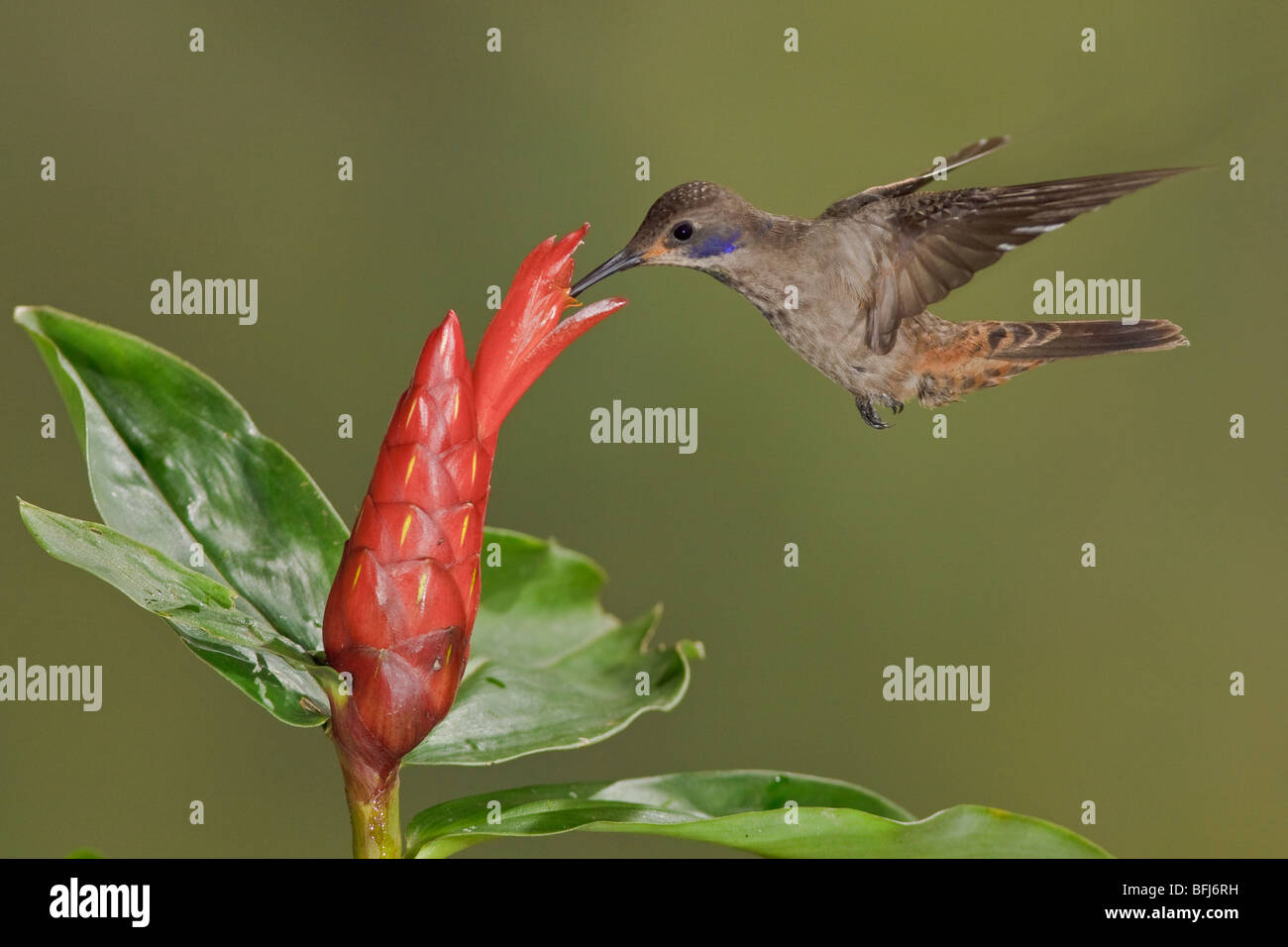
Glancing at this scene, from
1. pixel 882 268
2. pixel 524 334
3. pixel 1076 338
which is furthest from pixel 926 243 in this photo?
pixel 524 334

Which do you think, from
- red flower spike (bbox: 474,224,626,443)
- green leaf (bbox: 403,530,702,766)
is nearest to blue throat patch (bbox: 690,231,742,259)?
red flower spike (bbox: 474,224,626,443)

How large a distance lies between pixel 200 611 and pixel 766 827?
15.1 inches

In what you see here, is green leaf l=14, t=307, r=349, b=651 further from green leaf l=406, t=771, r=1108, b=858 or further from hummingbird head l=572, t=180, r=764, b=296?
hummingbird head l=572, t=180, r=764, b=296

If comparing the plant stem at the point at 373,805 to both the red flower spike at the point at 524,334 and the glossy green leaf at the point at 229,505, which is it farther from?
the red flower spike at the point at 524,334

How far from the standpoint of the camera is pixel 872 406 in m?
1.03

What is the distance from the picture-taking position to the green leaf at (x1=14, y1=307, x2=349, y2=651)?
922 millimetres

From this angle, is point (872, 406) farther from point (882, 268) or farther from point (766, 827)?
point (766, 827)

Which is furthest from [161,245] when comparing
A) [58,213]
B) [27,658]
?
[27,658]

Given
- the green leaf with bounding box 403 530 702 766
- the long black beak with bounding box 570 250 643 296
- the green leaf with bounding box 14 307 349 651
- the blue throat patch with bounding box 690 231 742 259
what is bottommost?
the green leaf with bounding box 403 530 702 766

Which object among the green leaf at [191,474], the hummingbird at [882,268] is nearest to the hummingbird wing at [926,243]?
the hummingbird at [882,268]

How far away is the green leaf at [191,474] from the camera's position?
92 cm

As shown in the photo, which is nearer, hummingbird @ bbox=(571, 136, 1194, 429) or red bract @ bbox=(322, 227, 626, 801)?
red bract @ bbox=(322, 227, 626, 801)

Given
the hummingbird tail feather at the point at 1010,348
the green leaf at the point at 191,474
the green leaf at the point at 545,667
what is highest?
the hummingbird tail feather at the point at 1010,348

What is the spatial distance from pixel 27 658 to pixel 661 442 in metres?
1.57
